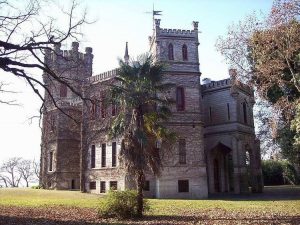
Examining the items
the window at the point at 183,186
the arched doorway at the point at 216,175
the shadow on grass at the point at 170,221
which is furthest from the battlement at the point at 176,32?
the shadow on grass at the point at 170,221

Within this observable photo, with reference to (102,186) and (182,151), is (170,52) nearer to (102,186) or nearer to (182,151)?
(182,151)

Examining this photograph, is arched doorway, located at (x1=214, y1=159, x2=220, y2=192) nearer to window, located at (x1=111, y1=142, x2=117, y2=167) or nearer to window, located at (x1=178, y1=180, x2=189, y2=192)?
window, located at (x1=178, y1=180, x2=189, y2=192)

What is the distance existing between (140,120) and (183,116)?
49.2ft

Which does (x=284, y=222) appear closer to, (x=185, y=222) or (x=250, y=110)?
(x=185, y=222)

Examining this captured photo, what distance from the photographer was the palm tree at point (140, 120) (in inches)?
747

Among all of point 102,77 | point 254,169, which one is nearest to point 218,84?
point 254,169

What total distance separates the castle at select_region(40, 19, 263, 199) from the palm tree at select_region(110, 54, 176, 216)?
9.06 m

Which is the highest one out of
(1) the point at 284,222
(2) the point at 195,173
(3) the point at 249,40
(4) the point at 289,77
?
(3) the point at 249,40

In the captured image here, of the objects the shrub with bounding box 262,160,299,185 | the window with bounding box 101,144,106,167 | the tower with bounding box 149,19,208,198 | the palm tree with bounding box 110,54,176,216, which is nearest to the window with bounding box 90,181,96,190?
the window with bounding box 101,144,106,167

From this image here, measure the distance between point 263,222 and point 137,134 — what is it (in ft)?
23.9

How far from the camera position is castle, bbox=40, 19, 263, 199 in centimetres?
3325

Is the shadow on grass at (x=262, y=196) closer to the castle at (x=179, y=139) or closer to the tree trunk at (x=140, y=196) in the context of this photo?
the castle at (x=179, y=139)

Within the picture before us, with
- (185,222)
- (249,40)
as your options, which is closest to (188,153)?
(249,40)

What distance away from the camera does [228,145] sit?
3900 centimetres
